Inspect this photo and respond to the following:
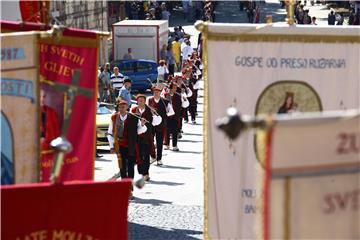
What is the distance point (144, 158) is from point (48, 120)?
9057 mm

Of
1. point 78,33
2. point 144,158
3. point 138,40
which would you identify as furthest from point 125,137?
point 138,40

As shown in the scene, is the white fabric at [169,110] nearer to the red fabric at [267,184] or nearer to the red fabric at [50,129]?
the red fabric at [50,129]

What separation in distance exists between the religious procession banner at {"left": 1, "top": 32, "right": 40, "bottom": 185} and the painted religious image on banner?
0.12 m

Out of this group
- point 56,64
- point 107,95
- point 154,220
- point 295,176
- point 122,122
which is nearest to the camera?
point 295,176

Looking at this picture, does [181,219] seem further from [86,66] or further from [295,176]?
[295,176]

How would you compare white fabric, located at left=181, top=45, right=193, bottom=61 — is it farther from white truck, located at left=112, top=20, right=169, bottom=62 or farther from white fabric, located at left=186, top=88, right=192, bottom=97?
white fabric, located at left=186, top=88, right=192, bottom=97

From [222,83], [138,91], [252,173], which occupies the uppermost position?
[222,83]

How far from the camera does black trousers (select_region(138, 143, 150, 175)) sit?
18.5m

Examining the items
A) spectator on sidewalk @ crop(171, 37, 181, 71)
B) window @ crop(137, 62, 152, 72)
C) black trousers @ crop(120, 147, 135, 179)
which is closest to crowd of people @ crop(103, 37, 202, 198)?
black trousers @ crop(120, 147, 135, 179)

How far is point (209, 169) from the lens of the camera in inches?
389

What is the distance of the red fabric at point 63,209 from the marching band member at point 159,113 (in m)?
12.8

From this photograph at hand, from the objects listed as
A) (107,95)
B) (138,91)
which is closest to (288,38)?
(107,95)

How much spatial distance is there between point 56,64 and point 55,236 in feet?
7.25

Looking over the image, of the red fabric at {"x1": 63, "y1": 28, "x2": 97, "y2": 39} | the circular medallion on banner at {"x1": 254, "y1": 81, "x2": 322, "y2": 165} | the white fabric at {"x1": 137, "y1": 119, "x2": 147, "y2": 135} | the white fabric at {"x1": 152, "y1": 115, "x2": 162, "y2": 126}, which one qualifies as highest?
the red fabric at {"x1": 63, "y1": 28, "x2": 97, "y2": 39}
